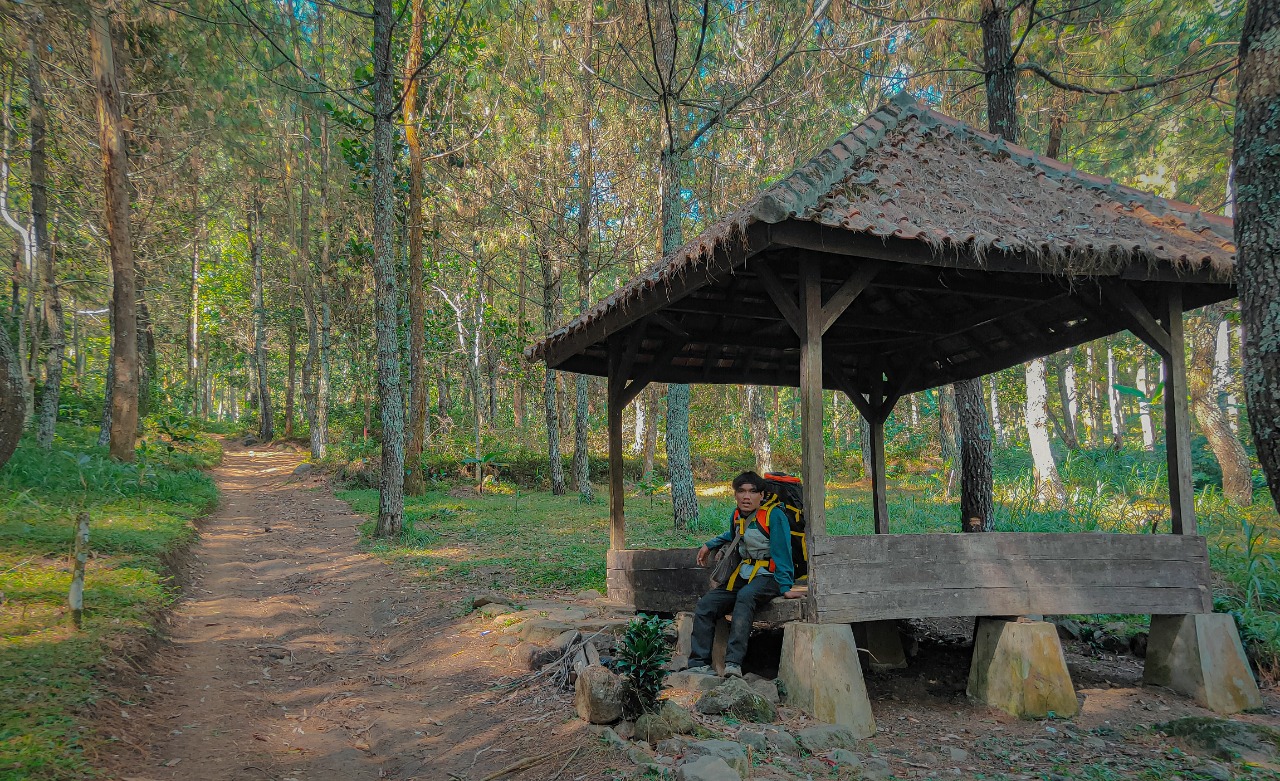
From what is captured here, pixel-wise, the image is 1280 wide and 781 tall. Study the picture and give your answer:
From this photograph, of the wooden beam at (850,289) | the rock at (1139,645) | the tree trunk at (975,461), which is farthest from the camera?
the tree trunk at (975,461)

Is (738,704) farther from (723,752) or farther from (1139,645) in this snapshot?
(1139,645)

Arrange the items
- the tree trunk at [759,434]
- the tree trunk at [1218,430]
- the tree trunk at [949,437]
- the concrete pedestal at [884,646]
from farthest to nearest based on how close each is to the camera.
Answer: the tree trunk at [759,434], the tree trunk at [949,437], the tree trunk at [1218,430], the concrete pedestal at [884,646]

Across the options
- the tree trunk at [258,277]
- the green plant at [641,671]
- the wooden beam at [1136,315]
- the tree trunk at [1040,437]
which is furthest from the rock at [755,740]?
the tree trunk at [258,277]

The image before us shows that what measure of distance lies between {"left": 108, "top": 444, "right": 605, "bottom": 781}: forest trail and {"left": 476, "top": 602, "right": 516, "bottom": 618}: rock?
22 cm

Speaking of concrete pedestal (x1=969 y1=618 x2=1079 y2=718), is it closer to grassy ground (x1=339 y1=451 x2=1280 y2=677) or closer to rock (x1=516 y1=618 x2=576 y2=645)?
grassy ground (x1=339 y1=451 x2=1280 y2=677)

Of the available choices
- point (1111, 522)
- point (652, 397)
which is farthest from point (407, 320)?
point (1111, 522)

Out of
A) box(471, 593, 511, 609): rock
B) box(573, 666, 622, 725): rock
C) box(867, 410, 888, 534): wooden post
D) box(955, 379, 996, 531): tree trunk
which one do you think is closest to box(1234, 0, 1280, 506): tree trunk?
box(573, 666, 622, 725): rock

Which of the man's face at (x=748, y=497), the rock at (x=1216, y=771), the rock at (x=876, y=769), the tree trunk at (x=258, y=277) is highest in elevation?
the tree trunk at (x=258, y=277)

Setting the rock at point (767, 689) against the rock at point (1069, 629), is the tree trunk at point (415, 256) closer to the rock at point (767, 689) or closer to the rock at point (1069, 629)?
the rock at point (767, 689)

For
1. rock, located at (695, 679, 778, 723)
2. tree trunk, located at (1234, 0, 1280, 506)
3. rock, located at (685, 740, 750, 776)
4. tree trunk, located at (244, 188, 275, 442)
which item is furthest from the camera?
tree trunk, located at (244, 188, 275, 442)

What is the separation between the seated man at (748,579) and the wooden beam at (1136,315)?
3.06 m

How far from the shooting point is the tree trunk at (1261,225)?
3.15 meters

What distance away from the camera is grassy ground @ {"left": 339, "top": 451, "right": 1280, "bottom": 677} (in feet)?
25.4

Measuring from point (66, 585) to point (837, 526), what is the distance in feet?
35.9
